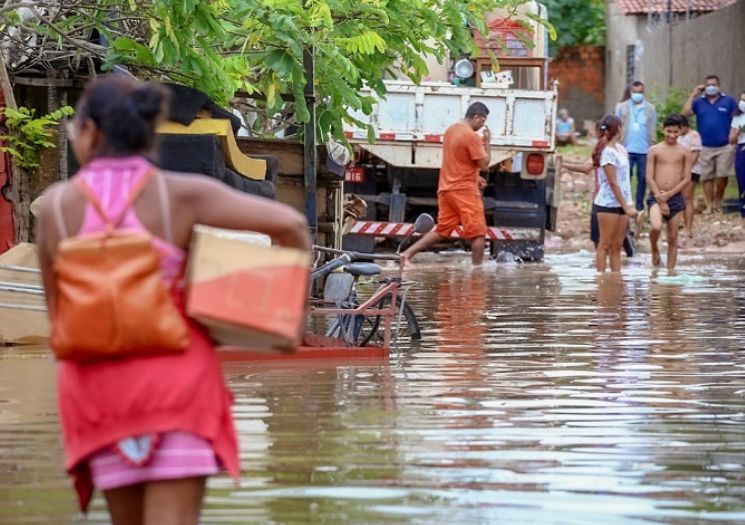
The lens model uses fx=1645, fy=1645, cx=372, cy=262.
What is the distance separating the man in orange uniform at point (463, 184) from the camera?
717 inches

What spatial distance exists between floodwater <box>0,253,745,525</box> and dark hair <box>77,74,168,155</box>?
1.76 metres

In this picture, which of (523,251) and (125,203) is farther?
(523,251)

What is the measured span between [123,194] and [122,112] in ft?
0.67

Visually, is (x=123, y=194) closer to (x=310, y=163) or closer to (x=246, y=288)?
(x=246, y=288)

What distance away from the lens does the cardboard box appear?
161 inches

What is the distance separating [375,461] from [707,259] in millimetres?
14313

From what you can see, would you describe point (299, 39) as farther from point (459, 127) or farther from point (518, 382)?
point (459, 127)

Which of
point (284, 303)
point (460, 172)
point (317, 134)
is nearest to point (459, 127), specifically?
point (460, 172)

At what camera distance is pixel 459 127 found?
18.3 meters

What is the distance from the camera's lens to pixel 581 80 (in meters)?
42.8

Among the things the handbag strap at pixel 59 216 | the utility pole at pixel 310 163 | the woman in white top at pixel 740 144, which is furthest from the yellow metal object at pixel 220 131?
the woman in white top at pixel 740 144

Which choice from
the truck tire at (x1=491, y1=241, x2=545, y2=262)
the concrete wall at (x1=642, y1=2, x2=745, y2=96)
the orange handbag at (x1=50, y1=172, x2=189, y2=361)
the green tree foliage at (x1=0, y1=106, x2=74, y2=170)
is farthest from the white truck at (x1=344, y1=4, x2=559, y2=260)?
the orange handbag at (x1=50, y1=172, x2=189, y2=361)

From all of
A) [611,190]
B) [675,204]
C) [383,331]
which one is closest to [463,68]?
[675,204]

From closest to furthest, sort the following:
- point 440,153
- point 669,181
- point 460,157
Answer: point 669,181
point 460,157
point 440,153
